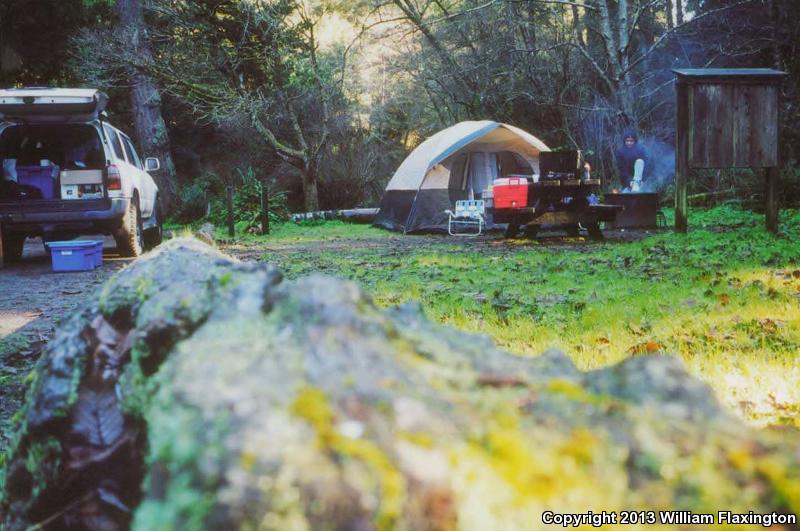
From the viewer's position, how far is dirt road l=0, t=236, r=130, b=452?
146 inches

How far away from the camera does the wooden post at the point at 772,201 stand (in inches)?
424

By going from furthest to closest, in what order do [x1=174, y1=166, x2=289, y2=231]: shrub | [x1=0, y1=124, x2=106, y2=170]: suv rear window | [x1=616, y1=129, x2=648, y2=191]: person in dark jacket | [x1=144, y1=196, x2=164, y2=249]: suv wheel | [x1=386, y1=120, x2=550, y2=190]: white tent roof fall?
[x1=174, y1=166, x2=289, y2=231]: shrub < [x1=386, y1=120, x2=550, y2=190]: white tent roof < [x1=616, y1=129, x2=648, y2=191]: person in dark jacket < [x1=144, y1=196, x2=164, y2=249]: suv wheel < [x1=0, y1=124, x2=106, y2=170]: suv rear window

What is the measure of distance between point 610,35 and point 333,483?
1900 cm

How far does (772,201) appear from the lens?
10773 millimetres

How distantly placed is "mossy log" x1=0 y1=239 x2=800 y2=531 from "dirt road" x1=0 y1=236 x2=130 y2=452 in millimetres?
1520

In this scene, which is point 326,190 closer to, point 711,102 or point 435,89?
point 435,89

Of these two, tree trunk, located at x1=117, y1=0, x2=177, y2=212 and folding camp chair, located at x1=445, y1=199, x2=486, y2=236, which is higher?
tree trunk, located at x1=117, y1=0, x2=177, y2=212

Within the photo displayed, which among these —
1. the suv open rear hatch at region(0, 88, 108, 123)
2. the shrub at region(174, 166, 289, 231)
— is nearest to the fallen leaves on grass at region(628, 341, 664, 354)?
the suv open rear hatch at region(0, 88, 108, 123)

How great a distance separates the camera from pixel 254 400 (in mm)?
1038

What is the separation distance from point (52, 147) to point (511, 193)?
26.0 feet

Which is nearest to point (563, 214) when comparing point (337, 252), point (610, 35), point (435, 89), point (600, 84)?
point (337, 252)

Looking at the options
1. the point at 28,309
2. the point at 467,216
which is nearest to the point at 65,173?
the point at 28,309

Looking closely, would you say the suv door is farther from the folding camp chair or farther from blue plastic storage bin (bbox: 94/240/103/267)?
the folding camp chair

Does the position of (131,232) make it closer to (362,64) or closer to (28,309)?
(28,309)
